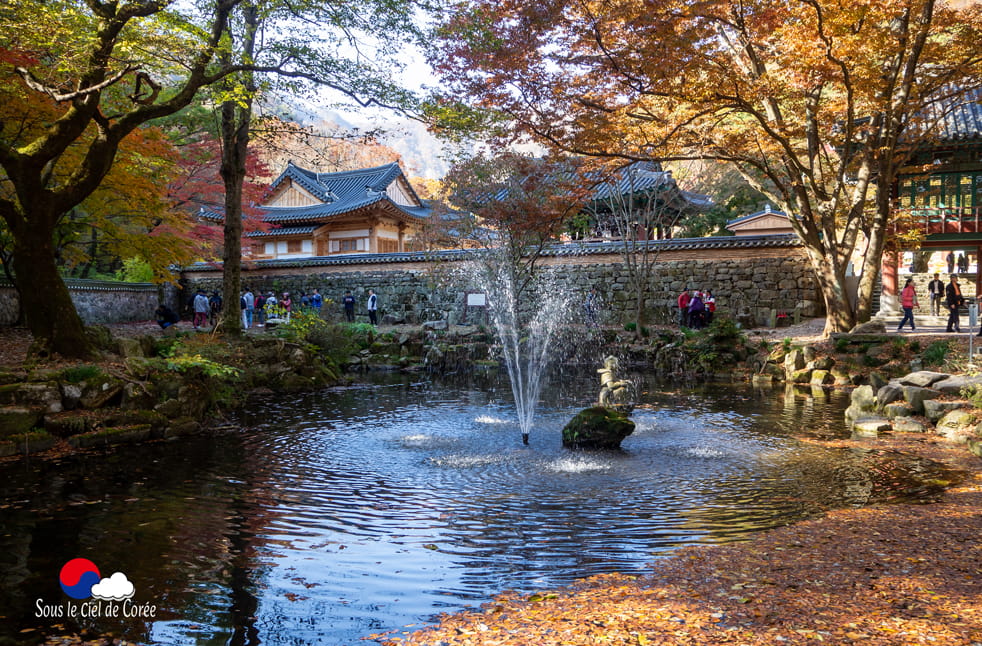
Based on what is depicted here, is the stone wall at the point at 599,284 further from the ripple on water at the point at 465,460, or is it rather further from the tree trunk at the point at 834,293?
the ripple on water at the point at 465,460

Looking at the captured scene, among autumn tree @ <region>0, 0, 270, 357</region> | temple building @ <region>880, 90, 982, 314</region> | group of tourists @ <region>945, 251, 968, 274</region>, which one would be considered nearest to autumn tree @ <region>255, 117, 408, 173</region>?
autumn tree @ <region>0, 0, 270, 357</region>

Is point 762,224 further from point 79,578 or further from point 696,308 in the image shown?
point 79,578

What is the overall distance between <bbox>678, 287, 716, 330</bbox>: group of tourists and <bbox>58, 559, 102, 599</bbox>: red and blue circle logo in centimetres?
1976

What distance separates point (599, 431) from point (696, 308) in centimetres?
1432

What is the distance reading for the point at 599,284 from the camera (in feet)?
81.8

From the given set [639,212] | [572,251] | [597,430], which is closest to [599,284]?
[572,251]

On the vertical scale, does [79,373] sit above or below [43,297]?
below

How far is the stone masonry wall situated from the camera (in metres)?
22.0

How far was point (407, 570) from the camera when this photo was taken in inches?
183

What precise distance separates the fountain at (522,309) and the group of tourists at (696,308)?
14.4ft

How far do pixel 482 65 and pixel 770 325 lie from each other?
15.3 metres

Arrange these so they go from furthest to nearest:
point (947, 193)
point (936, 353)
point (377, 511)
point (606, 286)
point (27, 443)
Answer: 1. point (606, 286)
2. point (947, 193)
3. point (936, 353)
4. point (27, 443)
5. point (377, 511)

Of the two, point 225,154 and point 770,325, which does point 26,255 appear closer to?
point 225,154

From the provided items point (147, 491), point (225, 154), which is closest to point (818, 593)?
point (147, 491)
